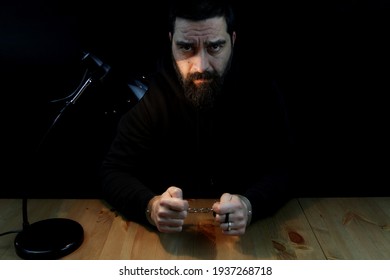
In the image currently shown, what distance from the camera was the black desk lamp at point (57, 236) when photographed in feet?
3.89

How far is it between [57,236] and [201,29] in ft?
2.24

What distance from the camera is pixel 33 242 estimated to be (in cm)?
121

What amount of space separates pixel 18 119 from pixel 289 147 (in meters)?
0.87

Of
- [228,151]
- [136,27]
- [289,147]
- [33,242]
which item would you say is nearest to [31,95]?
[136,27]

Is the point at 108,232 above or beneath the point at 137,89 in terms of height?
beneath

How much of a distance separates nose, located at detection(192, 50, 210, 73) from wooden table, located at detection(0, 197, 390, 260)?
0.39 m

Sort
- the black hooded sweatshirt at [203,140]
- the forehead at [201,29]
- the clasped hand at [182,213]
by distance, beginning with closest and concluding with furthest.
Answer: the clasped hand at [182,213] < the forehead at [201,29] < the black hooded sweatshirt at [203,140]

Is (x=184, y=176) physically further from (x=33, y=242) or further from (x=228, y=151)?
(x=33, y=242)

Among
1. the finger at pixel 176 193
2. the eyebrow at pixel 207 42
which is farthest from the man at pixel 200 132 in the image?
the finger at pixel 176 193

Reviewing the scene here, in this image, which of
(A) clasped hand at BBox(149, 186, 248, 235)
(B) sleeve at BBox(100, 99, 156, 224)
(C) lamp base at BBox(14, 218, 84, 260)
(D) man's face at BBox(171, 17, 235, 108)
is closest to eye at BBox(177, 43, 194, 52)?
(D) man's face at BBox(171, 17, 235, 108)

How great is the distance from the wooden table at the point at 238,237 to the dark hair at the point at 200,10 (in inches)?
21.3

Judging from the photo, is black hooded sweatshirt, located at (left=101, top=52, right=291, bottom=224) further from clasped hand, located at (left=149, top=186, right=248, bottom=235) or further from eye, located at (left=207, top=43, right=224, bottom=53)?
clasped hand, located at (left=149, top=186, right=248, bottom=235)

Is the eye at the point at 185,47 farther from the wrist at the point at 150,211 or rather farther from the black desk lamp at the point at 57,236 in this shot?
the wrist at the point at 150,211

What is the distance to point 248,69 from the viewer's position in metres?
1.53
